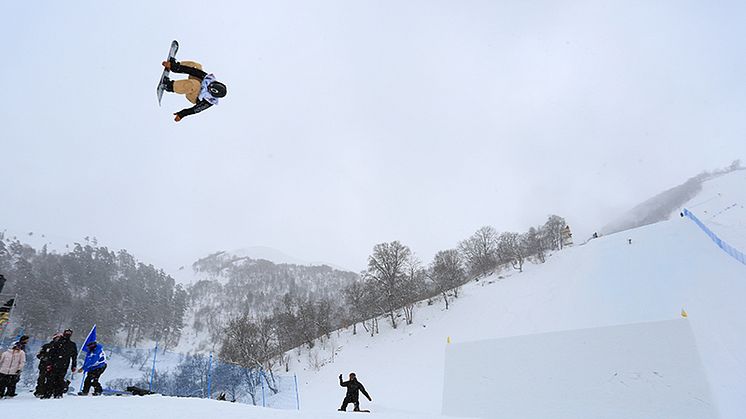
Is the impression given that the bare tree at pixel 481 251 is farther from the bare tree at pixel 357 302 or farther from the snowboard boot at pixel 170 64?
the snowboard boot at pixel 170 64

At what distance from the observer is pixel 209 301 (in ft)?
530

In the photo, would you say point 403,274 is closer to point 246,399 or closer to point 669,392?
point 246,399

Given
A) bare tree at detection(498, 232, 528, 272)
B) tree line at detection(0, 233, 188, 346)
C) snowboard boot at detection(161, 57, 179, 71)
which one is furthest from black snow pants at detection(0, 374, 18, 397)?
tree line at detection(0, 233, 188, 346)

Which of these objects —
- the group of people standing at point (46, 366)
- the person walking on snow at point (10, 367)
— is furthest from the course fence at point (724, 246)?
→ the person walking on snow at point (10, 367)

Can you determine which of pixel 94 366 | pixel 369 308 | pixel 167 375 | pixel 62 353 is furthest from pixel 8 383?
pixel 369 308

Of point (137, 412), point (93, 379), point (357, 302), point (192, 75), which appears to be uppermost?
point (192, 75)

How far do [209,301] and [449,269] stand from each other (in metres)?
145

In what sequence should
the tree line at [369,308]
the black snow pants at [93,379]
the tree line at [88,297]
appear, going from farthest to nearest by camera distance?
1. the tree line at [88,297]
2. the tree line at [369,308]
3. the black snow pants at [93,379]

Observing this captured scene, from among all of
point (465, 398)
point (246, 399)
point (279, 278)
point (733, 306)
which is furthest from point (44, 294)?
point (279, 278)

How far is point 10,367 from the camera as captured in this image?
324 inches

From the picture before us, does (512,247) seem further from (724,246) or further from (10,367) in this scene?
(10,367)

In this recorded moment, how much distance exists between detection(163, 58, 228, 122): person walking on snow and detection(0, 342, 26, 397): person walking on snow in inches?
297

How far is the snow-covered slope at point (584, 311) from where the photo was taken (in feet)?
49.2

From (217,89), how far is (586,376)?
1649cm
